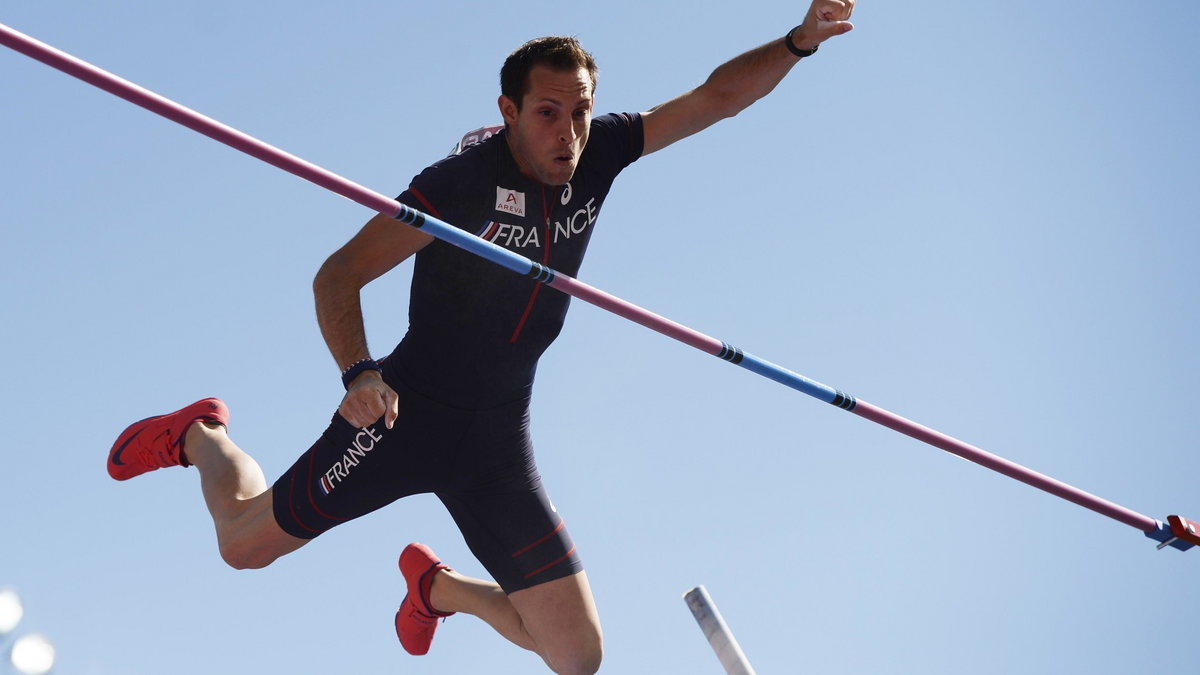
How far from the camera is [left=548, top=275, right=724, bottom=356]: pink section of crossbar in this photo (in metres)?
4.93

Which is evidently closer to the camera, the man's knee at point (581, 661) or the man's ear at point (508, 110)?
the man's ear at point (508, 110)

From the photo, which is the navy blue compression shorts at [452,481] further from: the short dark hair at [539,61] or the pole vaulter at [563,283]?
the short dark hair at [539,61]

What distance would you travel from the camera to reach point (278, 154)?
4.46m

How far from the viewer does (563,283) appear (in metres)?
4.91

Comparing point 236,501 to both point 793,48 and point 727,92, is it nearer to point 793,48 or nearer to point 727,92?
point 727,92

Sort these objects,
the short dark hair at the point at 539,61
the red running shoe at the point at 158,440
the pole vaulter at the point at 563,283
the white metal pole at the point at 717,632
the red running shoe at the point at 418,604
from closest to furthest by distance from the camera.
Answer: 1. the pole vaulter at the point at 563,283
2. the short dark hair at the point at 539,61
3. the white metal pole at the point at 717,632
4. the red running shoe at the point at 158,440
5. the red running shoe at the point at 418,604

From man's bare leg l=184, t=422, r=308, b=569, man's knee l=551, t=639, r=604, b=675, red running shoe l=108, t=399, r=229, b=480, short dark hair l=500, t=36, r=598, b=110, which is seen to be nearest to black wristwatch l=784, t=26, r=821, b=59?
short dark hair l=500, t=36, r=598, b=110

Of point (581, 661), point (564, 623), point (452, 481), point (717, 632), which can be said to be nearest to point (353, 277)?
point (452, 481)

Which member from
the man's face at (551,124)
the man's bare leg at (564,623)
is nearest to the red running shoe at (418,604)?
the man's bare leg at (564,623)

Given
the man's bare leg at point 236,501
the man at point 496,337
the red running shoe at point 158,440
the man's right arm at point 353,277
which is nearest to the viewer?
the man's right arm at point 353,277

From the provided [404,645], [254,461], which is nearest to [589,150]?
[254,461]

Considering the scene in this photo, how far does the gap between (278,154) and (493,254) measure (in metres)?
0.82

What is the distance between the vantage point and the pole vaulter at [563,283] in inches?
164

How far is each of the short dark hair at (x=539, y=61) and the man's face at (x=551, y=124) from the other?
36 mm
